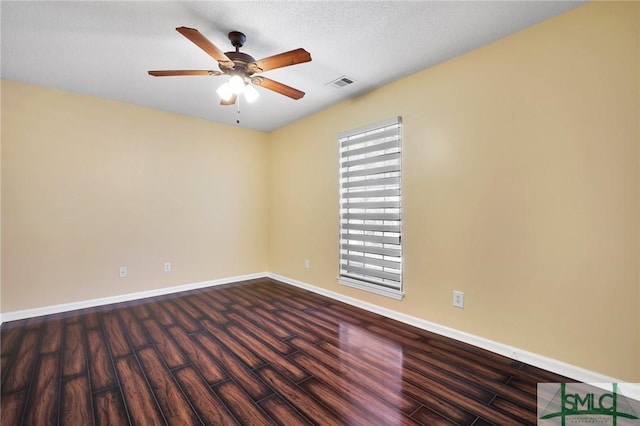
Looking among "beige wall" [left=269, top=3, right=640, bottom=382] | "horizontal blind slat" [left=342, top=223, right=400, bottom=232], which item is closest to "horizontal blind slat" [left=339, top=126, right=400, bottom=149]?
"beige wall" [left=269, top=3, right=640, bottom=382]

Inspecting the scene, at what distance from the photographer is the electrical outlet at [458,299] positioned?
2435 millimetres

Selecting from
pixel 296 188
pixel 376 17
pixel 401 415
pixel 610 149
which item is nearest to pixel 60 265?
pixel 296 188

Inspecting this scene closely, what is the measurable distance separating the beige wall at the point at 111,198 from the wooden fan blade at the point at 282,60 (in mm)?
2393

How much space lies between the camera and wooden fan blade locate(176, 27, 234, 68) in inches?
63.2

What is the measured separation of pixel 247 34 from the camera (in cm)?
213

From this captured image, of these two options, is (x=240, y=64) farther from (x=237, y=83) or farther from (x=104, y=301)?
(x=104, y=301)

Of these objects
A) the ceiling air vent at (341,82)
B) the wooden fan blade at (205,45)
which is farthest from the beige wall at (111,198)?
the wooden fan blade at (205,45)

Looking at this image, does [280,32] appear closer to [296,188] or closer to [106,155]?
[296,188]

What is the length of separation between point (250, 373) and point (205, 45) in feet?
7.28

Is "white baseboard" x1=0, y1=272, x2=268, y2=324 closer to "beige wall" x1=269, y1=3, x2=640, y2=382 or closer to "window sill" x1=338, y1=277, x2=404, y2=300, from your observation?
"window sill" x1=338, y1=277, x2=404, y2=300

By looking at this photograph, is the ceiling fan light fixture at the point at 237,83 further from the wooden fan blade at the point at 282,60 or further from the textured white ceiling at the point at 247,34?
the textured white ceiling at the point at 247,34

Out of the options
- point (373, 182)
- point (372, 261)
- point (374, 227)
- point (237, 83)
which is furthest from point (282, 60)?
point (372, 261)

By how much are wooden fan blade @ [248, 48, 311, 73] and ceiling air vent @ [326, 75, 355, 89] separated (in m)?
1.03

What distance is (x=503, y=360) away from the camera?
2100 mm
